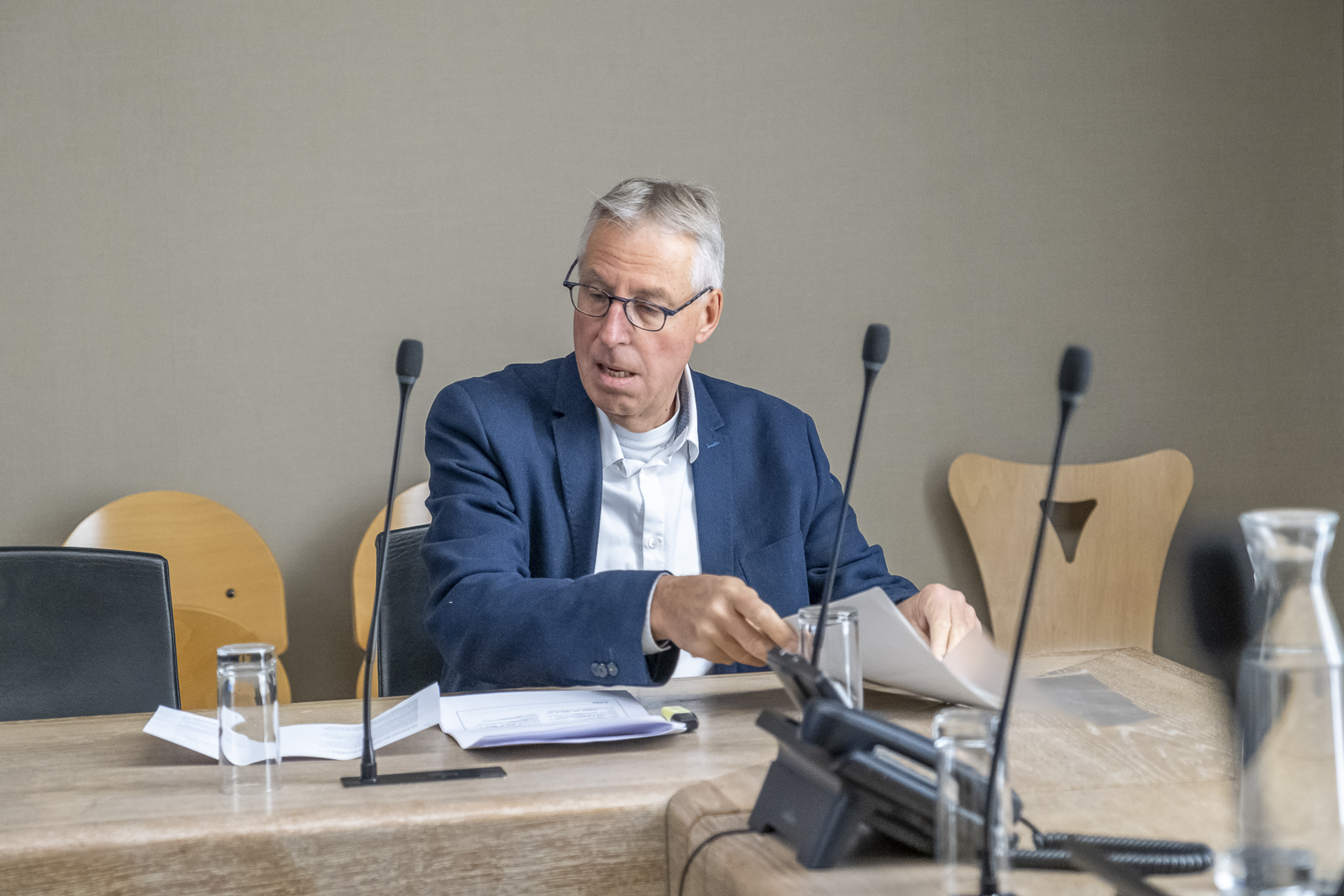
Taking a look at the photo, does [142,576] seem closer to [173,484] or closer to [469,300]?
[173,484]

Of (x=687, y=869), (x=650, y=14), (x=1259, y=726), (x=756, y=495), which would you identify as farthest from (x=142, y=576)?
(x=650, y=14)

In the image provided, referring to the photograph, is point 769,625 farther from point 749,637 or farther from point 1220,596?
point 1220,596

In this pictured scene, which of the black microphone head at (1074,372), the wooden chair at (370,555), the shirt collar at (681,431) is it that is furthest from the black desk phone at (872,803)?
the wooden chair at (370,555)

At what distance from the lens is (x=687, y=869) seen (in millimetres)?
936

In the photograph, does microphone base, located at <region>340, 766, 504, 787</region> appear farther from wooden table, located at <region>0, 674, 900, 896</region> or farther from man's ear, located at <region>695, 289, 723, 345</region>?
man's ear, located at <region>695, 289, 723, 345</region>

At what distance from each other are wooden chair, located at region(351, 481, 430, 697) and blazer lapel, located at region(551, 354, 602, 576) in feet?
2.68

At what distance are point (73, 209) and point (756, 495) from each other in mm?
1817

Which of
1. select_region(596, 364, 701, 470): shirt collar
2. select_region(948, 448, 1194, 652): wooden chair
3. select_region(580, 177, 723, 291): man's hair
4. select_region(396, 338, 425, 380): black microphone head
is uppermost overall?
select_region(580, 177, 723, 291): man's hair

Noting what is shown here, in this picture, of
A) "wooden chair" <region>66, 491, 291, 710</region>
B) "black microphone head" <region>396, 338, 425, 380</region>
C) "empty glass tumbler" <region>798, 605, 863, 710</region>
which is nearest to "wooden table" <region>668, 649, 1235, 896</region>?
"empty glass tumbler" <region>798, 605, 863, 710</region>

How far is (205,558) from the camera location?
8.48 feet

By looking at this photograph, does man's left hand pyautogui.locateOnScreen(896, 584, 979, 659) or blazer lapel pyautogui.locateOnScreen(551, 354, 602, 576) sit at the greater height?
blazer lapel pyautogui.locateOnScreen(551, 354, 602, 576)

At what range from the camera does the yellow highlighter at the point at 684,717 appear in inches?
50.1

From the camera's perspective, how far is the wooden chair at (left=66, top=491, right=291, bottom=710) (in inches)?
98.8

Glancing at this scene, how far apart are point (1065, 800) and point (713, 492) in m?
0.97
